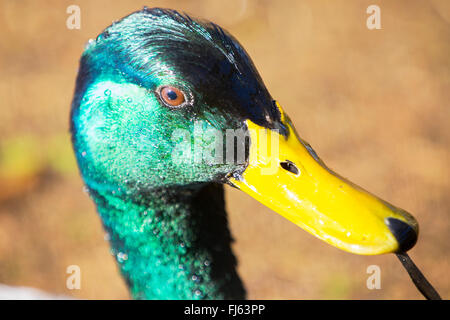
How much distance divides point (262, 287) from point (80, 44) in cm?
249

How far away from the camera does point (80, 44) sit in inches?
167

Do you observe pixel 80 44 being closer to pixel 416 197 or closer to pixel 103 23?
pixel 103 23

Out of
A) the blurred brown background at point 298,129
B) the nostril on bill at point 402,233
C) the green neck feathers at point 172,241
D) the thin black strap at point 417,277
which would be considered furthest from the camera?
the blurred brown background at point 298,129

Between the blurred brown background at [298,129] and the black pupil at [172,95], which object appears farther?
the blurred brown background at [298,129]

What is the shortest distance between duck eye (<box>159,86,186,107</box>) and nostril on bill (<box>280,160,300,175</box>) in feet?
0.94

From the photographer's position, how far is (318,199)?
48.9 inches

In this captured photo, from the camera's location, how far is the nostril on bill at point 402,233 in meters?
1.18

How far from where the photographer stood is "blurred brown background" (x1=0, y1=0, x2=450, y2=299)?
3.10 metres

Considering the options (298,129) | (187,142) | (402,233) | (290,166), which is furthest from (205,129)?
(298,129)

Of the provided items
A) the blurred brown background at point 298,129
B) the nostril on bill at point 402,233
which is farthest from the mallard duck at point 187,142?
the blurred brown background at point 298,129

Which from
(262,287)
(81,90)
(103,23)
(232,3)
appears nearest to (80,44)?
(103,23)

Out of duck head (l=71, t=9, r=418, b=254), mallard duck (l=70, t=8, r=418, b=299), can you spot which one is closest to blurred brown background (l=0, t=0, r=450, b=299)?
mallard duck (l=70, t=8, r=418, b=299)

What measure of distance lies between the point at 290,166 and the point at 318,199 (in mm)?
104

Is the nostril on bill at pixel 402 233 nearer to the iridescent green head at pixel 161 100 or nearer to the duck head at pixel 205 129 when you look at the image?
the duck head at pixel 205 129
